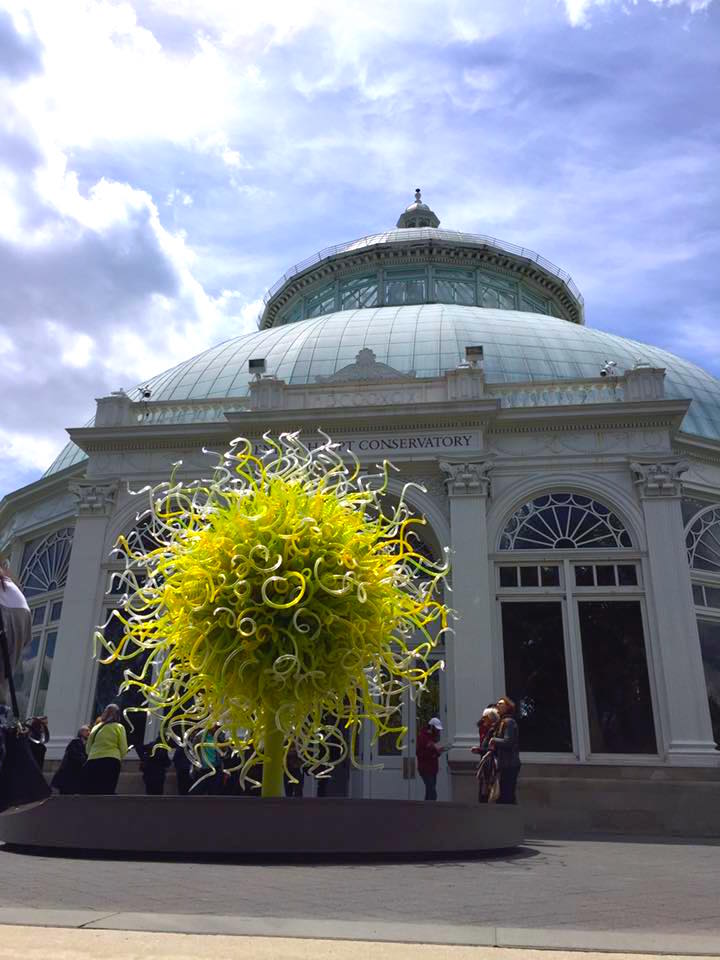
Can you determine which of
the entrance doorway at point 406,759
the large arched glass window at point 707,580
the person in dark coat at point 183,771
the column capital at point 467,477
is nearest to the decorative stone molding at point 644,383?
the large arched glass window at point 707,580

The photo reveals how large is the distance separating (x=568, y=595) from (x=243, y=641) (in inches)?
457

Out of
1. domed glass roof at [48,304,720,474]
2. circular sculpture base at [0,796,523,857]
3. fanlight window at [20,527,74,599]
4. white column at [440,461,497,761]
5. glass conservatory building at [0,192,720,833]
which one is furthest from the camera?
domed glass roof at [48,304,720,474]

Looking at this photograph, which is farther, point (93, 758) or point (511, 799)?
point (511, 799)

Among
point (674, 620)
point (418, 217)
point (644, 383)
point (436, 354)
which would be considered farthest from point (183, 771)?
point (418, 217)

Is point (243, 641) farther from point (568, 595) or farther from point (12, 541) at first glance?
point (12, 541)

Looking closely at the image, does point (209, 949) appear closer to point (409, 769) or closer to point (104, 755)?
point (104, 755)

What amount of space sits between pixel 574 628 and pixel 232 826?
11826 millimetres

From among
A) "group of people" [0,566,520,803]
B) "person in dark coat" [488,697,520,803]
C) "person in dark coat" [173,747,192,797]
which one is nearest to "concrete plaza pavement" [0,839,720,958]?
"group of people" [0,566,520,803]

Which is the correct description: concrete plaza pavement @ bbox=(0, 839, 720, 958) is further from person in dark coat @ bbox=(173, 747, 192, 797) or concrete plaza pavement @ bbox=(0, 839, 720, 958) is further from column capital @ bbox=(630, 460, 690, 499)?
column capital @ bbox=(630, 460, 690, 499)

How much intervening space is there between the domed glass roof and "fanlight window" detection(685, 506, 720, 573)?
2.94 metres

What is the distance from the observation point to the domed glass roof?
2083 centimetres

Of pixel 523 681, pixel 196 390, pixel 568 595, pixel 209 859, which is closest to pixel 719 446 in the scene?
pixel 568 595

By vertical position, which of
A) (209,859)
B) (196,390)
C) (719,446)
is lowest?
(209,859)

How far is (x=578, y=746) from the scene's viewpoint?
15164mm
